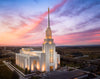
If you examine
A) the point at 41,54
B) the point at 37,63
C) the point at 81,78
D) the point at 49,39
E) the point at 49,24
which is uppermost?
the point at 49,24

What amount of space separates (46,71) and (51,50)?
7.10 meters

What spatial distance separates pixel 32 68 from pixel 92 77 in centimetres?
1810

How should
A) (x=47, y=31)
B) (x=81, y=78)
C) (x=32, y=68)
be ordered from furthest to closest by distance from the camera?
1. (x=47, y=31)
2. (x=32, y=68)
3. (x=81, y=78)

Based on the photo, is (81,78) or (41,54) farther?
(41,54)

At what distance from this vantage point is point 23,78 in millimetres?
26500

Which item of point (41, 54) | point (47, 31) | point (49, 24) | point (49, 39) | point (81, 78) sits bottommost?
point (81, 78)

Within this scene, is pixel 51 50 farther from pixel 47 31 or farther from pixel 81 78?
pixel 81 78

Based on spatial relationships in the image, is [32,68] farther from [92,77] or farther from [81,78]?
[92,77]

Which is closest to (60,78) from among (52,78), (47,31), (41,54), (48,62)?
(52,78)

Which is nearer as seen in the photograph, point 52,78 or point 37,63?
point 52,78

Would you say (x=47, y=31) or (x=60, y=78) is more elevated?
(x=47, y=31)

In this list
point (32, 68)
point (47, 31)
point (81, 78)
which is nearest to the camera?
point (81, 78)

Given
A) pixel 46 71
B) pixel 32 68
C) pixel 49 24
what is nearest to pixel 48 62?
pixel 46 71

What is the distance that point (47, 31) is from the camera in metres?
34.1
